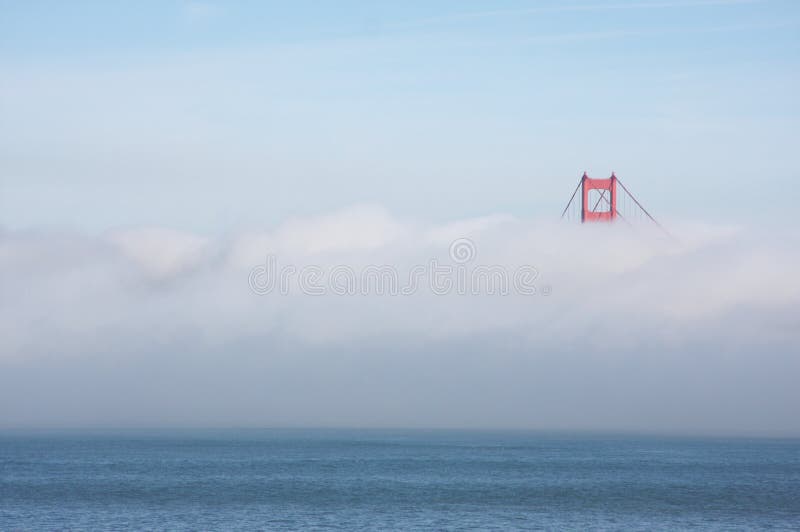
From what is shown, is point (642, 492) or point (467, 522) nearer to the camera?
point (467, 522)

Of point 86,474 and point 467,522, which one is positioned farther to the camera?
point 86,474

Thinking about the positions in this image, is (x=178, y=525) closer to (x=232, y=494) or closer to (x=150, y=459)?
(x=232, y=494)

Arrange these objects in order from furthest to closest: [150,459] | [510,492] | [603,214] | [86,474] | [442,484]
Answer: [150,459]
[603,214]
[86,474]
[442,484]
[510,492]

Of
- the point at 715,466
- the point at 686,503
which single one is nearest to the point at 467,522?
the point at 686,503

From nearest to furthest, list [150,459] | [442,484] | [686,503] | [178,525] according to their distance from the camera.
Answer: [178,525]
[686,503]
[442,484]
[150,459]

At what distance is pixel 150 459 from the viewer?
108938 mm

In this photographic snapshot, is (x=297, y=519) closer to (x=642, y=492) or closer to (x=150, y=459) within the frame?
(x=642, y=492)

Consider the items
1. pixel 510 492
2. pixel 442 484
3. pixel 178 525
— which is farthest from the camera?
pixel 442 484

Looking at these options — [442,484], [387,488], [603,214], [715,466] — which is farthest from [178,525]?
[715,466]

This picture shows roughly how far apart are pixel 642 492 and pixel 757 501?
8039 millimetres

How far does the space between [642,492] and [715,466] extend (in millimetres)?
39327

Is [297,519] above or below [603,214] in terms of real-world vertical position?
below

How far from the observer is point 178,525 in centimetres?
4834

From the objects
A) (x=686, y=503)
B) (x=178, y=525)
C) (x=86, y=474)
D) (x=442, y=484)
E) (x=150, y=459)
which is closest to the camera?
(x=178, y=525)
